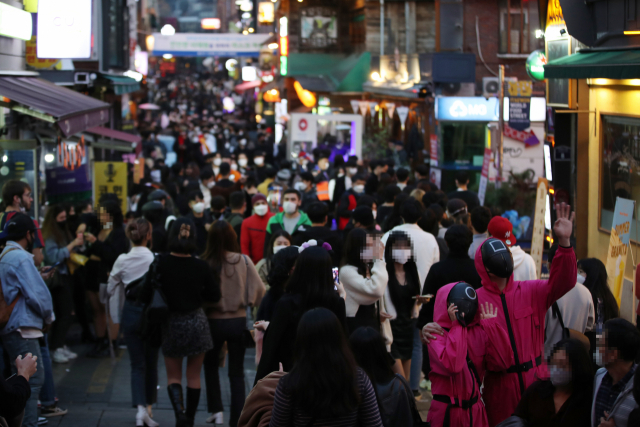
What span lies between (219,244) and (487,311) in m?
2.75

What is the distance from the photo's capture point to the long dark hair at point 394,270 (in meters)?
6.33

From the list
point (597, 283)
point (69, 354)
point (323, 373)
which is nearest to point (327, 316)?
point (323, 373)

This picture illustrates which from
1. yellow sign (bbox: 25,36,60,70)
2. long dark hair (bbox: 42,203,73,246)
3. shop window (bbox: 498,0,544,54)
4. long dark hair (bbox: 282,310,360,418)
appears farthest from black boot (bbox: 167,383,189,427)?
shop window (bbox: 498,0,544,54)

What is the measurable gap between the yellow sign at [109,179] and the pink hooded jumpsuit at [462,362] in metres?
9.53

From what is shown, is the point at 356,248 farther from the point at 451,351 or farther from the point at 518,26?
the point at 518,26

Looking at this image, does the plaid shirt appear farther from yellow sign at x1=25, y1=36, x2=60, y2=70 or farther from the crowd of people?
yellow sign at x1=25, y1=36, x2=60, y2=70

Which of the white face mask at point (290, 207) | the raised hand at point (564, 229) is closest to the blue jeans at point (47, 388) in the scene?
the white face mask at point (290, 207)

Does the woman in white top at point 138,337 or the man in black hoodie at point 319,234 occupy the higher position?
the man in black hoodie at point 319,234

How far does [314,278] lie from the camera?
4.30 meters

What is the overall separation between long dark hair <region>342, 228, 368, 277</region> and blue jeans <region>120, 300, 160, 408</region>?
2133 millimetres

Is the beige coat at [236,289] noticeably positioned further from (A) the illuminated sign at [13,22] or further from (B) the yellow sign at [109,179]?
(B) the yellow sign at [109,179]

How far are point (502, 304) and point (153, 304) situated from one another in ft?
9.57

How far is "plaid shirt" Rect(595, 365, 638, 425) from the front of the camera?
3.38m

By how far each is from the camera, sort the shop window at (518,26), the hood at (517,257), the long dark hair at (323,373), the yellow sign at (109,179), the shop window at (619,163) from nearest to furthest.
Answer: the long dark hair at (323,373) → the hood at (517,257) → the shop window at (619,163) → the yellow sign at (109,179) → the shop window at (518,26)
